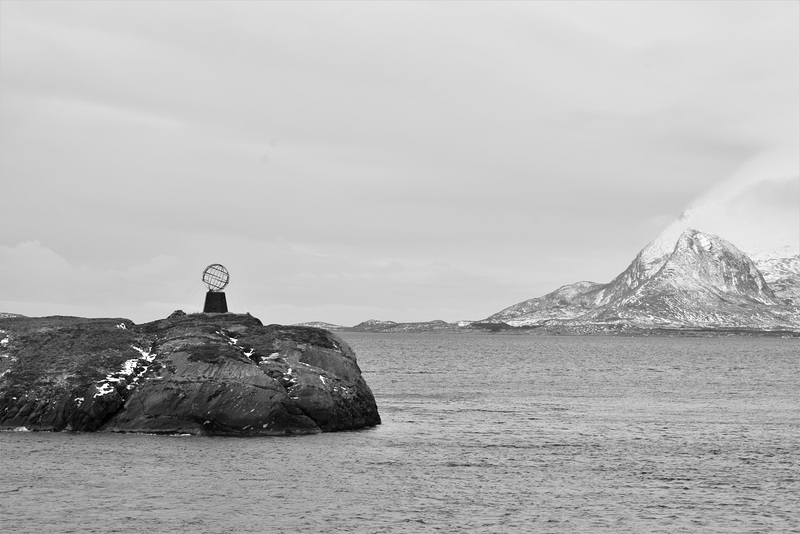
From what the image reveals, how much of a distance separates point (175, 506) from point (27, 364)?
23.0m

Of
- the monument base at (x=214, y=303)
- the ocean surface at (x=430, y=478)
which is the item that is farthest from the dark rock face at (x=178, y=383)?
the monument base at (x=214, y=303)

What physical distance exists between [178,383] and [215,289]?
17509mm

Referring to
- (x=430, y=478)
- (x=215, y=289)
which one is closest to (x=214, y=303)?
(x=215, y=289)

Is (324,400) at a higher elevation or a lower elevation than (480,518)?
higher

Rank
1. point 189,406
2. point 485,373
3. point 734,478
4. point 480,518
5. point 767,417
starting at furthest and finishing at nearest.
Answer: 1. point 485,373
2. point 767,417
3. point 189,406
4. point 734,478
5. point 480,518

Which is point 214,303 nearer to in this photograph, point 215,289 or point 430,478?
point 215,289

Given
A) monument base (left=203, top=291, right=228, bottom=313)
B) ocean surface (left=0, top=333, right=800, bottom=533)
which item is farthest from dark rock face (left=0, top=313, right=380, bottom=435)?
monument base (left=203, top=291, right=228, bottom=313)

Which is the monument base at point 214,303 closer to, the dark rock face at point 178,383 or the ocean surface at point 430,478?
the dark rock face at point 178,383

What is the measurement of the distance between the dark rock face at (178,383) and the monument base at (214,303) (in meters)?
9.45

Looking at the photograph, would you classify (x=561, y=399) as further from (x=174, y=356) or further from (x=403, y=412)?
(x=174, y=356)

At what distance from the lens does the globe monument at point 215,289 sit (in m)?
65.4

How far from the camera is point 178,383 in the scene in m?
49.0

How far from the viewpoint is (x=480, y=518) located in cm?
3158

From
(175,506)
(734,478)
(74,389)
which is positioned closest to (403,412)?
(74,389)
